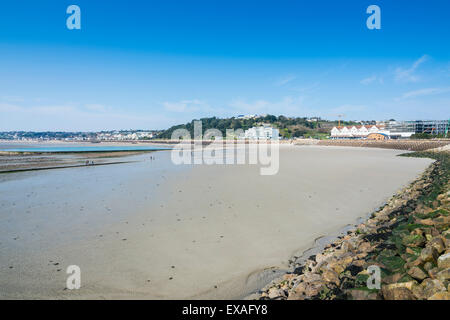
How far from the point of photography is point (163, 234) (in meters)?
7.26

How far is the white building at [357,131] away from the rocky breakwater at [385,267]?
12508cm

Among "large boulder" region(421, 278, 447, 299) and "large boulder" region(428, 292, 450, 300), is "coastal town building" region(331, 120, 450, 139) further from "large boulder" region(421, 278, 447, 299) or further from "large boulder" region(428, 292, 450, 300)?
"large boulder" region(428, 292, 450, 300)

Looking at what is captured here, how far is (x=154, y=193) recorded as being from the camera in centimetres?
1273

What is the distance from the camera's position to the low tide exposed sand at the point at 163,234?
15.8 ft

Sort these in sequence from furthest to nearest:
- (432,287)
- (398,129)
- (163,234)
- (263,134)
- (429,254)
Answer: (263,134) → (398,129) → (163,234) → (429,254) → (432,287)

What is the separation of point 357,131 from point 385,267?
5107 inches

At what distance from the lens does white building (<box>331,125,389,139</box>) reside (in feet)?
376

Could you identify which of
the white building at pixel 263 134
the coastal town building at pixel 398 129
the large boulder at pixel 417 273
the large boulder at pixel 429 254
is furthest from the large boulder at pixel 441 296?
the coastal town building at pixel 398 129

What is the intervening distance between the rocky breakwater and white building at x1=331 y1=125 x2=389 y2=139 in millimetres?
125077

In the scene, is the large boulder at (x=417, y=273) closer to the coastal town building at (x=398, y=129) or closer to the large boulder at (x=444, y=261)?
the large boulder at (x=444, y=261)

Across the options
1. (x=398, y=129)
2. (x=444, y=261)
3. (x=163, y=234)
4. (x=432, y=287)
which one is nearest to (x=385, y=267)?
(x=444, y=261)

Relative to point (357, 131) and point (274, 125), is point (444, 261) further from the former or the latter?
point (274, 125)
